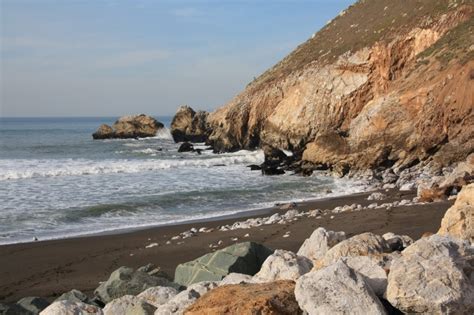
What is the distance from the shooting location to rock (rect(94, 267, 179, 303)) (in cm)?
868

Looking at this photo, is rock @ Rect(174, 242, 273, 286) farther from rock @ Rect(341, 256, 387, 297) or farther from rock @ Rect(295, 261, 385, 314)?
rock @ Rect(295, 261, 385, 314)

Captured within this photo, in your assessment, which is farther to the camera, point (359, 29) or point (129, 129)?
point (129, 129)

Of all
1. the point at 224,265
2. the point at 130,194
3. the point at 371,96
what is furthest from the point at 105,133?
the point at 224,265

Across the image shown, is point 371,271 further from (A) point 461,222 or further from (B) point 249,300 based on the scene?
(A) point 461,222

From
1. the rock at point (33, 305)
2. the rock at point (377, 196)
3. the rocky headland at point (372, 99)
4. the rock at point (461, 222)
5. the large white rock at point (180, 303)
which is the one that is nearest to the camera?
the large white rock at point (180, 303)

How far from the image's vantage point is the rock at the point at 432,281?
509 cm

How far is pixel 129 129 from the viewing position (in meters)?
79.6

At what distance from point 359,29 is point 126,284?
128 feet

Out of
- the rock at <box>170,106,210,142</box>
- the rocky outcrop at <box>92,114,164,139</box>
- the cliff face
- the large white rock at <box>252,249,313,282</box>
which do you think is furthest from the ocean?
the rocky outcrop at <box>92,114,164,139</box>

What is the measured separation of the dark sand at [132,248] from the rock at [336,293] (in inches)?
264

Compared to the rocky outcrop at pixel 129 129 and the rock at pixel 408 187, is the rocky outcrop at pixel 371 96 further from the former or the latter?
the rocky outcrop at pixel 129 129

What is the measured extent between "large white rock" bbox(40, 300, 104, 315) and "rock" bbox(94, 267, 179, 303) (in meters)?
1.69

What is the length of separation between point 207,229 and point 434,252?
1185cm

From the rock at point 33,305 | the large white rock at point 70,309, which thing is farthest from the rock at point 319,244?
the rock at point 33,305
